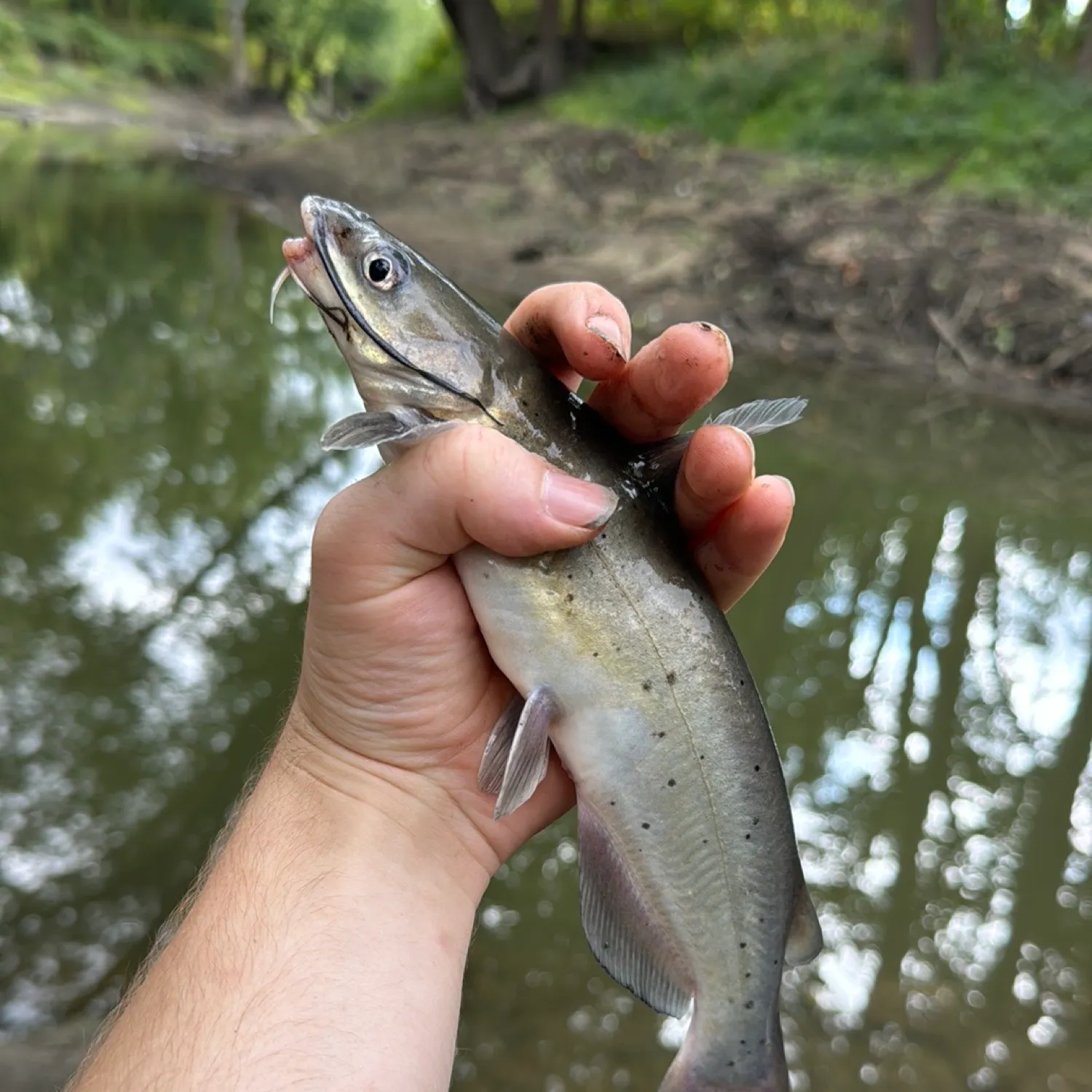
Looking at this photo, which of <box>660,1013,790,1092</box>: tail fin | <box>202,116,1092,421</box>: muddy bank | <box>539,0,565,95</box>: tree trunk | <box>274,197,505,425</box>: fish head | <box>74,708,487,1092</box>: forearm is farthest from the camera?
<box>539,0,565,95</box>: tree trunk

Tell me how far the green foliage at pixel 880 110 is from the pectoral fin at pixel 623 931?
11.5m

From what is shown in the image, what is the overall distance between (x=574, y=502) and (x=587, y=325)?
0.44 metres

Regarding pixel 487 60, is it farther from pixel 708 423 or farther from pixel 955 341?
pixel 708 423

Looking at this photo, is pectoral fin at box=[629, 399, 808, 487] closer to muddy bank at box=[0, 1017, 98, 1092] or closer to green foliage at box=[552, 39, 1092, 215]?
muddy bank at box=[0, 1017, 98, 1092]

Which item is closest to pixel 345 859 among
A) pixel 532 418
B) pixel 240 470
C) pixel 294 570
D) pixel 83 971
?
pixel 532 418

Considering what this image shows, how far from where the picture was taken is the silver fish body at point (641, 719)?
179 centimetres

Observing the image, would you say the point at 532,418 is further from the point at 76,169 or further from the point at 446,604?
the point at 76,169

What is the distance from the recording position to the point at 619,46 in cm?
2255

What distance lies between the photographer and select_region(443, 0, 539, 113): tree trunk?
21.3m

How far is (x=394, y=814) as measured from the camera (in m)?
1.96

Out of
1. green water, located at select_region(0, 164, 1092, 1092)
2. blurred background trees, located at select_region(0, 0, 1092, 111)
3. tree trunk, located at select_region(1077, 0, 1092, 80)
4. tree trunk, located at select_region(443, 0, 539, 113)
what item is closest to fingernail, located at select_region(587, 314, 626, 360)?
green water, located at select_region(0, 164, 1092, 1092)

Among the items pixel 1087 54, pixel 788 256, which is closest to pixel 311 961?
pixel 788 256

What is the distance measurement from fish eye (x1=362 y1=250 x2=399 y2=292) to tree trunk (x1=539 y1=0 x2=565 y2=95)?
2170 centimetres

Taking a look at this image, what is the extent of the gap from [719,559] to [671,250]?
11.0 m
